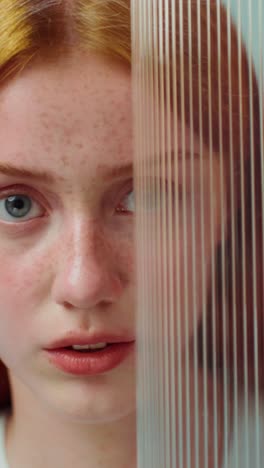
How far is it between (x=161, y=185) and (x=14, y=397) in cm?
36

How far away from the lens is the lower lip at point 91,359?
25.5 inches

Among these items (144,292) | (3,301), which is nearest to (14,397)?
(3,301)

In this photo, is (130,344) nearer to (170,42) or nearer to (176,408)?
(176,408)

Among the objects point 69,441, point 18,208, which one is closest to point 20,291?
point 18,208

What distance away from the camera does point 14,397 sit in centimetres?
79

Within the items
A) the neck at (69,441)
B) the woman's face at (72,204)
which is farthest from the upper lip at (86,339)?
the neck at (69,441)

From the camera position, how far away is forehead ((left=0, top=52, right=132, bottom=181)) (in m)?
0.61

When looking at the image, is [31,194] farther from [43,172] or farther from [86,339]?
[86,339]

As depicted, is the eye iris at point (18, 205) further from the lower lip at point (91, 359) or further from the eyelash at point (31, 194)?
the lower lip at point (91, 359)

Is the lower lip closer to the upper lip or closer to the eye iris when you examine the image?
the upper lip

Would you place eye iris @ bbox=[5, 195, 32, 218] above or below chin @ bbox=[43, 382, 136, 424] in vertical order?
above

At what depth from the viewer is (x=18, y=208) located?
65cm

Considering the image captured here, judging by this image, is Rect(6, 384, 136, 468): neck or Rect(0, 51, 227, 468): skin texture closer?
Rect(0, 51, 227, 468): skin texture

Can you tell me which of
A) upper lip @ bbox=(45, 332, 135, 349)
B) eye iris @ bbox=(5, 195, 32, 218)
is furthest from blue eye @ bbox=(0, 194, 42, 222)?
upper lip @ bbox=(45, 332, 135, 349)
